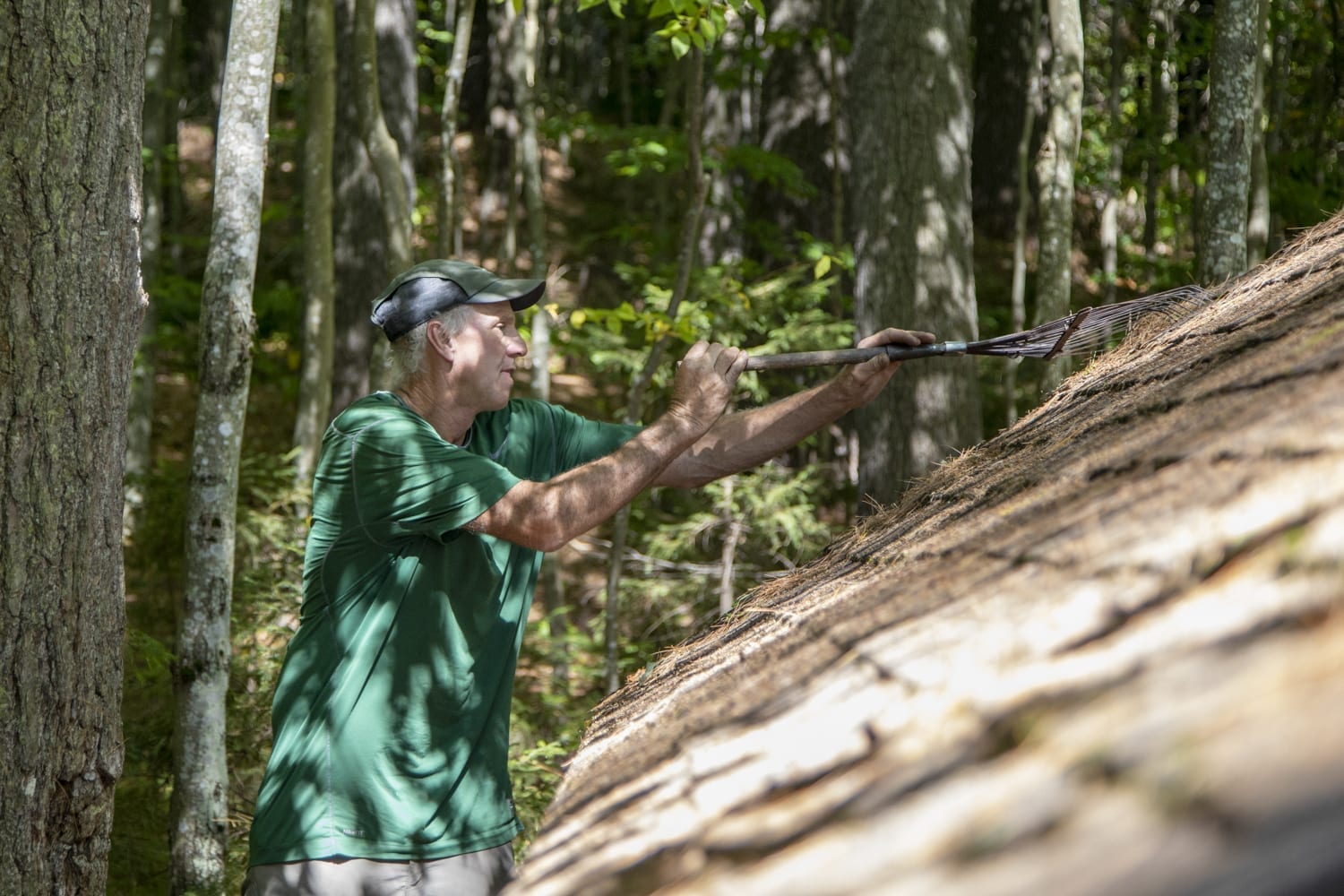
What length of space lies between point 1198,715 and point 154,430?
1336 centimetres

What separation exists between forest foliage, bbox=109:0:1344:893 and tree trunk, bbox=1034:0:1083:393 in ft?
5.44

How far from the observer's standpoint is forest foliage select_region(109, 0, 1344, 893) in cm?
689

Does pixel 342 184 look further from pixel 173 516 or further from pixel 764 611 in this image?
pixel 764 611

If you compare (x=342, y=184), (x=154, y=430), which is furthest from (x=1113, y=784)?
(x=154, y=430)

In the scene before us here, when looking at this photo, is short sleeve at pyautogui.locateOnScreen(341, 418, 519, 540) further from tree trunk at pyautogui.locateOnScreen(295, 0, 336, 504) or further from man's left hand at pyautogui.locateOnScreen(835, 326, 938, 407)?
tree trunk at pyautogui.locateOnScreen(295, 0, 336, 504)

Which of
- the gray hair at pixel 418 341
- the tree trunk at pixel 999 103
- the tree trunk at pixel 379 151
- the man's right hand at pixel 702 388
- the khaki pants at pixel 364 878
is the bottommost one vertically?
the khaki pants at pixel 364 878

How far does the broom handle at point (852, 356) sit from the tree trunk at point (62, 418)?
5.97ft

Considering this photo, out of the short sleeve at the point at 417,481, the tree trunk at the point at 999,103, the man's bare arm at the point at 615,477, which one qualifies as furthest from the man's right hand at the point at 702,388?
the tree trunk at the point at 999,103

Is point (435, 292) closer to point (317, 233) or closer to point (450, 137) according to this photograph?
point (317, 233)

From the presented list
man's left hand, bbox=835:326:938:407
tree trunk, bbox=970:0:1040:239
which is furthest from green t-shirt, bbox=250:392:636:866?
tree trunk, bbox=970:0:1040:239

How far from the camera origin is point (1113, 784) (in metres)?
1.08

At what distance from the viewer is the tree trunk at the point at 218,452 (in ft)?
16.9

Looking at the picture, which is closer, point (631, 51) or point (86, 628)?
point (86, 628)

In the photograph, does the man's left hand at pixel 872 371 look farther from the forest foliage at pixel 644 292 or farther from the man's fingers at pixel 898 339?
the forest foliage at pixel 644 292
